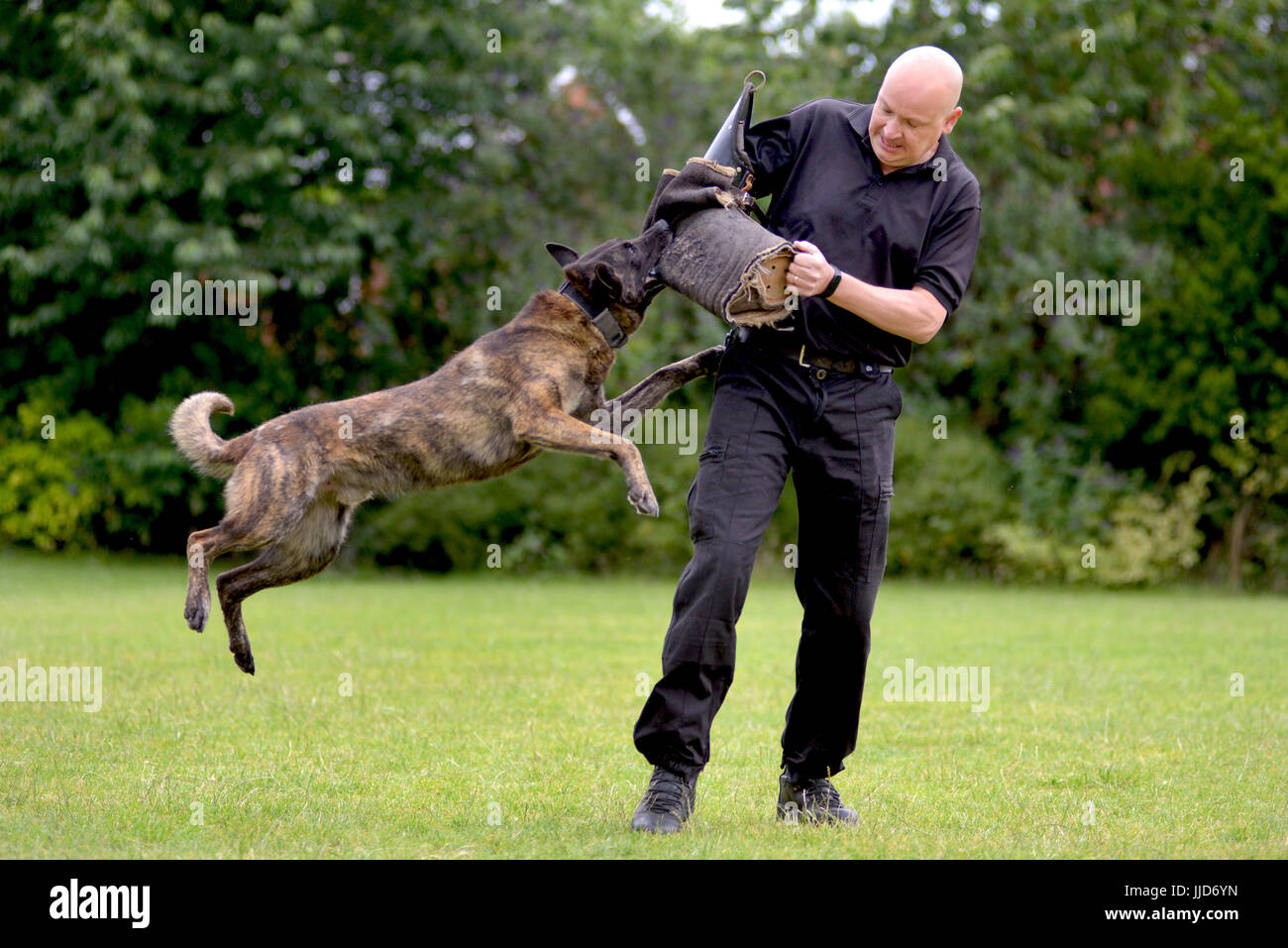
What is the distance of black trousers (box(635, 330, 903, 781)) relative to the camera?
399 centimetres

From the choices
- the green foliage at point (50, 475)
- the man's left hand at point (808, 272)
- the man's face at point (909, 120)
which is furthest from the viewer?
the green foliage at point (50, 475)

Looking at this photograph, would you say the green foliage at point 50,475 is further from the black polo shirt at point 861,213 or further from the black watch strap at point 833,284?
the black watch strap at point 833,284

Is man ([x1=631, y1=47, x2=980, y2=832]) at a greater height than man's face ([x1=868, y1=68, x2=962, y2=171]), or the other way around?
man's face ([x1=868, y1=68, x2=962, y2=171])

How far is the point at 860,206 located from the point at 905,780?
2.42 metres

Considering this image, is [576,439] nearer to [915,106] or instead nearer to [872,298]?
[872,298]

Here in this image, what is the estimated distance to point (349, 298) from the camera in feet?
51.1

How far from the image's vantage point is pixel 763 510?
13.3 ft

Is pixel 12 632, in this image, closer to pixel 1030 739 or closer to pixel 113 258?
pixel 113 258

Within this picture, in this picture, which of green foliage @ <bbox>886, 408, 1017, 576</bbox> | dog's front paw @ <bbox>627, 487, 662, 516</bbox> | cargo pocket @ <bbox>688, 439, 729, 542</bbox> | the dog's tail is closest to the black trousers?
cargo pocket @ <bbox>688, 439, 729, 542</bbox>

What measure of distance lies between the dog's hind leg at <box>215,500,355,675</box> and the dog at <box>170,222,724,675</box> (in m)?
0.01

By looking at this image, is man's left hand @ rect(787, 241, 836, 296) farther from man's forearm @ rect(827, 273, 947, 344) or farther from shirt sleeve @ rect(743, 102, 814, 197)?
shirt sleeve @ rect(743, 102, 814, 197)

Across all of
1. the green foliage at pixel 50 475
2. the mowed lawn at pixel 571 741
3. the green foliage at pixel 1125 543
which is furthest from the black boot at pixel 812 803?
the green foliage at pixel 50 475

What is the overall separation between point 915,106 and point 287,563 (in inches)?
110

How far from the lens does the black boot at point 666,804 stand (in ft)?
13.3
